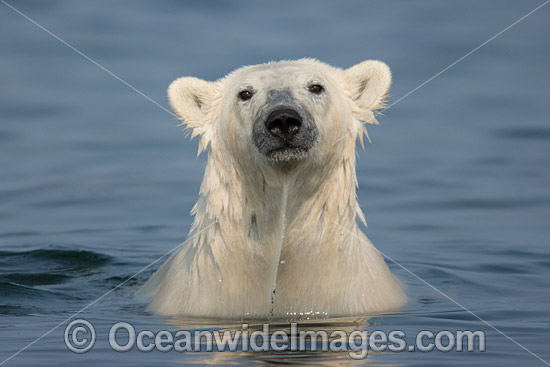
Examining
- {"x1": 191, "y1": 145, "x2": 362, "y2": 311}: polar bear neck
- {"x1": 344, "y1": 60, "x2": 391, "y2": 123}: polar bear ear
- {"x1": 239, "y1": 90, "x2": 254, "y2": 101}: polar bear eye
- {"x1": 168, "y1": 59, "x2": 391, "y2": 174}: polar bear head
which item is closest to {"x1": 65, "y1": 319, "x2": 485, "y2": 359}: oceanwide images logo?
{"x1": 191, "y1": 145, "x2": 362, "y2": 311}: polar bear neck

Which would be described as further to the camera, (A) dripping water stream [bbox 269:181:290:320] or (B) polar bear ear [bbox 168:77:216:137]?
(B) polar bear ear [bbox 168:77:216:137]

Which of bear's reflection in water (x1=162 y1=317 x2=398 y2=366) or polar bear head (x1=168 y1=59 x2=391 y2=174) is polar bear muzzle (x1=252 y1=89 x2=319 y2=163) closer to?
polar bear head (x1=168 y1=59 x2=391 y2=174)

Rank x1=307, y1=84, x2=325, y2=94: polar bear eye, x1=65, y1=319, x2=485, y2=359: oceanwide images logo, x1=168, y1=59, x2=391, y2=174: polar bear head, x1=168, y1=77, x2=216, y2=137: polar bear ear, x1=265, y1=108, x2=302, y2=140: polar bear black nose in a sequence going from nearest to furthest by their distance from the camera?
x1=65, y1=319, x2=485, y2=359: oceanwide images logo
x1=265, y1=108, x2=302, y2=140: polar bear black nose
x1=168, y1=59, x2=391, y2=174: polar bear head
x1=307, y1=84, x2=325, y2=94: polar bear eye
x1=168, y1=77, x2=216, y2=137: polar bear ear

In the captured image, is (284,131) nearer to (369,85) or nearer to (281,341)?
(369,85)

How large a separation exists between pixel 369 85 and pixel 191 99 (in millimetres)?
1284

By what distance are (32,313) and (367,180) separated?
23.9ft

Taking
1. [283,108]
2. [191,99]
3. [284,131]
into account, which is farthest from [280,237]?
[191,99]

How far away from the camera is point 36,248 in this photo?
1073 centimetres

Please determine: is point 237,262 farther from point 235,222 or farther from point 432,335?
point 432,335

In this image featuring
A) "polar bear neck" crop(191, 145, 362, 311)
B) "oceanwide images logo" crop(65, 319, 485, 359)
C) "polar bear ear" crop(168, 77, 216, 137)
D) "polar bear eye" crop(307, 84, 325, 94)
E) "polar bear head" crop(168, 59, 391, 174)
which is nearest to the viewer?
"oceanwide images logo" crop(65, 319, 485, 359)

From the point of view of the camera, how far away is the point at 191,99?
7.01 metres

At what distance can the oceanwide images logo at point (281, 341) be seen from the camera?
5863 millimetres

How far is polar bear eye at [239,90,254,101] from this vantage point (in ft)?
21.3

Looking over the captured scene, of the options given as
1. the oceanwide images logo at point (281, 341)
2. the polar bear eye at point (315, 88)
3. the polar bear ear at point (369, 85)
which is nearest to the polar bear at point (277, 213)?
the polar bear eye at point (315, 88)
